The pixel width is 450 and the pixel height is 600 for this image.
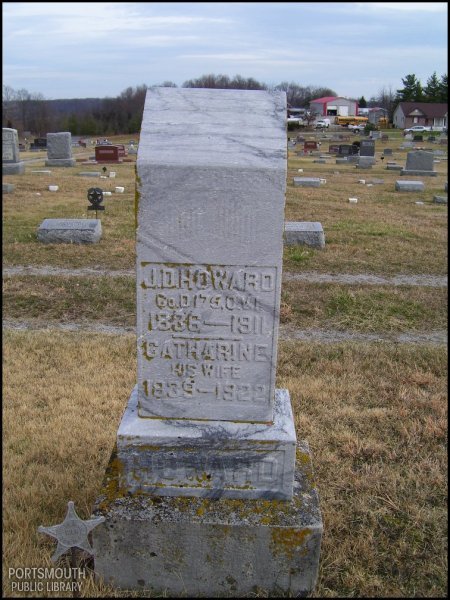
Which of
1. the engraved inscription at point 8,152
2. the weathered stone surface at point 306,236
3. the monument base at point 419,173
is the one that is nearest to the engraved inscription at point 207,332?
the weathered stone surface at point 306,236

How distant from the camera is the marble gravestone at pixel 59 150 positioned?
76.2ft

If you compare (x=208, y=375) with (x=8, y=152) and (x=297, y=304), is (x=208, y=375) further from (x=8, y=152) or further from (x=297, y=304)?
(x=8, y=152)

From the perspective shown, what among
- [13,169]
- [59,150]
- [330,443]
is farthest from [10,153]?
[330,443]

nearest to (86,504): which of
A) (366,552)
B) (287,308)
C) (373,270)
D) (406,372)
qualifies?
(366,552)

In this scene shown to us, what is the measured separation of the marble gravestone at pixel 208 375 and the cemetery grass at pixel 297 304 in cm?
372

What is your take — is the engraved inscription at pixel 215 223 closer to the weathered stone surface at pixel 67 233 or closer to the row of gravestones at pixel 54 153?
the weathered stone surface at pixel 67 233

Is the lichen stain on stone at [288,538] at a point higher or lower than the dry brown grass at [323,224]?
lower

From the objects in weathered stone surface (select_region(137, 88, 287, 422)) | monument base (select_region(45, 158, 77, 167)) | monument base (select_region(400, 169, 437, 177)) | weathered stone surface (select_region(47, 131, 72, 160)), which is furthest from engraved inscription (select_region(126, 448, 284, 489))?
weathered stone surface (select_region(47, 131, 72, 160))

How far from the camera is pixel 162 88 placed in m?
2.78

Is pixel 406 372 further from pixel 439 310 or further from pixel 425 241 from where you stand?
pixel 425 241

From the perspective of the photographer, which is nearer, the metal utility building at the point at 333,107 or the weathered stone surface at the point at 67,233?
the weathered stone surface at the point at 67,233

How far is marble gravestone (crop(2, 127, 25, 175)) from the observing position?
18.5m

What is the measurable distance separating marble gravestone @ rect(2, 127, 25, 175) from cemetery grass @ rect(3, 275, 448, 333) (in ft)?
40.5

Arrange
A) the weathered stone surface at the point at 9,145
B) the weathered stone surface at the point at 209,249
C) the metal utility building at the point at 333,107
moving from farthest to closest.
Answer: the metal utility building at the point at 333,107 → the weathered stone surface at the point at 9,145 → the weathered stone surface at the point at 209,249
